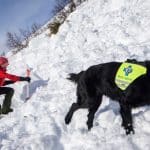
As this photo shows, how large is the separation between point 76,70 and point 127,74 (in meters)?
4.78

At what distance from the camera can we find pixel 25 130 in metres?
8.95

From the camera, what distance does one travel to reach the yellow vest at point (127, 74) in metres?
7.39

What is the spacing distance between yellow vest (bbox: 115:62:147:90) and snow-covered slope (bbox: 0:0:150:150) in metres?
0.85

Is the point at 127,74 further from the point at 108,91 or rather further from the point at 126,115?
the point at 126,115

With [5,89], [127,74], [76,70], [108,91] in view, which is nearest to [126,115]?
[108,91]

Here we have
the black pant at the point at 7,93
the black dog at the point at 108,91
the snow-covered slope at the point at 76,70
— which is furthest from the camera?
the black pant at the point at 7,93

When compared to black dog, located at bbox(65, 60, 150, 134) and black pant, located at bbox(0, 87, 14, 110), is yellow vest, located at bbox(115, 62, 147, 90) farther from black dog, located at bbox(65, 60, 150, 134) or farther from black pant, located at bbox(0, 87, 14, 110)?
black pant, located at bbox(0, 87, 14, 110)

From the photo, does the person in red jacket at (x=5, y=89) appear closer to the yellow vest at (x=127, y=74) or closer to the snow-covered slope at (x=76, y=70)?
the snow-covered slope at (x=76, y=70)

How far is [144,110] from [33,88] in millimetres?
4931

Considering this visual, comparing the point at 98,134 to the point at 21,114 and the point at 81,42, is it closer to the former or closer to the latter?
the point at 21,114

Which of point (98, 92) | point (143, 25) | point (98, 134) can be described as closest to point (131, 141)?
point (98, 134)

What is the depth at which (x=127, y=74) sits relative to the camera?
24.6ft

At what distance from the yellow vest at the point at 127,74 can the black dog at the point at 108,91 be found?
7cm

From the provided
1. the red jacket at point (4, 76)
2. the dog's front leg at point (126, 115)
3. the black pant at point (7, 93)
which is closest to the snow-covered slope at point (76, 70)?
the dog's front leg at point (126, 115)
